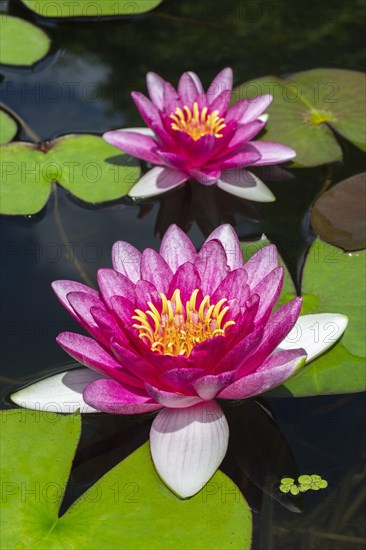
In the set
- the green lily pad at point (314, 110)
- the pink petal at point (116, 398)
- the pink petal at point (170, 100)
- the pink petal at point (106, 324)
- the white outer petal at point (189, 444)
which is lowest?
the white outer petal at point (189, 444)

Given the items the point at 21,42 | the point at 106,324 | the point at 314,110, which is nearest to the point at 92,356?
the point at 106,324

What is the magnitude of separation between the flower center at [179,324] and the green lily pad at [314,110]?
156cm

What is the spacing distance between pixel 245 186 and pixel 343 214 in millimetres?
475

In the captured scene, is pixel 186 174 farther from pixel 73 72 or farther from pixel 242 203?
pixel 73 72

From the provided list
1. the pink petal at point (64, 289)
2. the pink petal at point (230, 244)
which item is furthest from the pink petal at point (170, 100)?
the pink petal at point (64, 289)

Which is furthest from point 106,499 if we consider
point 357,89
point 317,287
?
point 357,89

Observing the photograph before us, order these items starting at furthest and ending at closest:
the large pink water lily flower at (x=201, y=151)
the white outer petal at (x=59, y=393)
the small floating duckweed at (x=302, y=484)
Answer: the large pink water lily flower at (x=201, y=151)
the white outer petal at (x=59, y=393)
the small floating duckweed at (x=302, y=484)

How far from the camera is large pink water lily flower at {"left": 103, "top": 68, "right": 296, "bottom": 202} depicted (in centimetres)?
330

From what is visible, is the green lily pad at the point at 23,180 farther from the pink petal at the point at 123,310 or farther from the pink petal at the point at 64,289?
the pink petal at the point at 123,310

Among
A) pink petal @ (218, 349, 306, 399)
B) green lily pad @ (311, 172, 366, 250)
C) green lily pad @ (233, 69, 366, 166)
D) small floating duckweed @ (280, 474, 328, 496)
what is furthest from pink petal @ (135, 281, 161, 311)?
green lily pad @ (233, 69, 366, 166)

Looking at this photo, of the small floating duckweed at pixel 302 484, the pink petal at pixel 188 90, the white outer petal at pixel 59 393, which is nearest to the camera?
the small floating duckweed at pixel 302 484

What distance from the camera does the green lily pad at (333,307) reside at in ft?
8.14

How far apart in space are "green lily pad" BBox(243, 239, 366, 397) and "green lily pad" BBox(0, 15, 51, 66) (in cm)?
208

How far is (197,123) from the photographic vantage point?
3.43 meters
